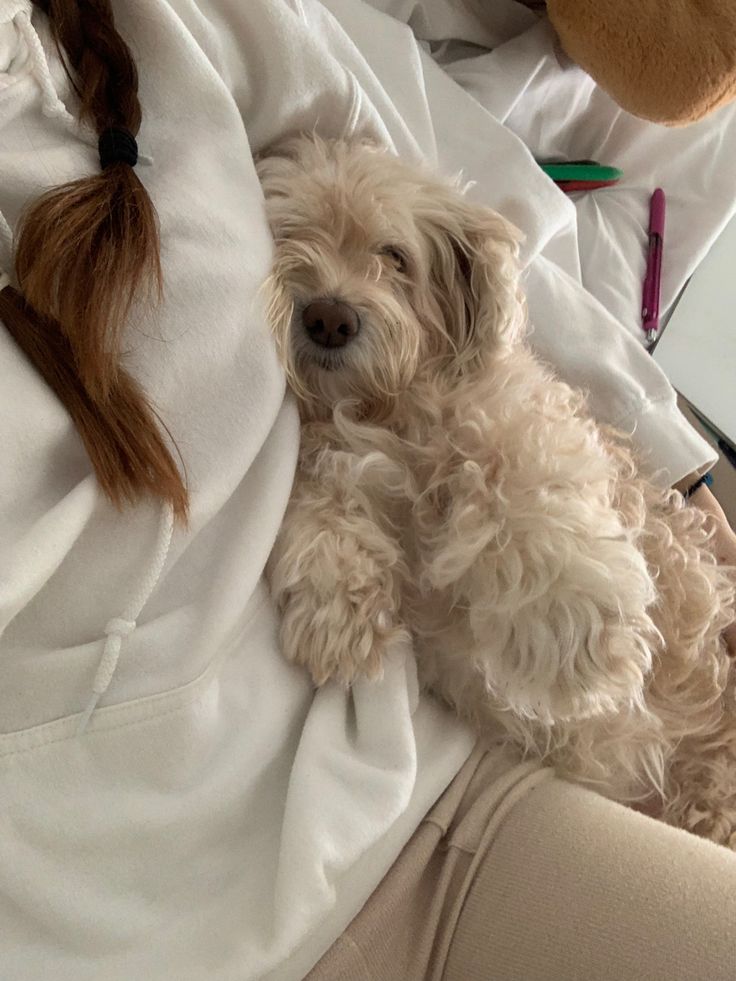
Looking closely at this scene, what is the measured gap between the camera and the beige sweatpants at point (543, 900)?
38.0 inches

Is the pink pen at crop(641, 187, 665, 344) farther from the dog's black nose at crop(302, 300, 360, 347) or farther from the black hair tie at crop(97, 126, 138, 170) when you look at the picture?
the black hair tie at crop(97, 126, 138, 170)

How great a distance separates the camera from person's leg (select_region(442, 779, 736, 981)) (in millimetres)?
957

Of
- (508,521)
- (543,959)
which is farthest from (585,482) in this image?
(543,959)

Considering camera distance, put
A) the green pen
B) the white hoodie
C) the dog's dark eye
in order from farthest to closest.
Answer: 1. the green pen
2. the dog's dark eye
3. the white hoodie

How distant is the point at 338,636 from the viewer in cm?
106

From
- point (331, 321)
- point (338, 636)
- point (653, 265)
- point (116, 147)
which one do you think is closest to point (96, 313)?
point (116, 147)

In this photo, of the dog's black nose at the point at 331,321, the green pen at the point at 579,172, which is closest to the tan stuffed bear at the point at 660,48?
the green pen at the point at 579,172

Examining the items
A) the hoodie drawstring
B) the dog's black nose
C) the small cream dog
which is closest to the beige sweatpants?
the small cream dog

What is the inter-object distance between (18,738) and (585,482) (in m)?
0.78

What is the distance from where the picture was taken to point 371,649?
107 centimetres

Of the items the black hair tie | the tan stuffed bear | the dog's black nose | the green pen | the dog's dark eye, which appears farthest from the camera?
the green pen

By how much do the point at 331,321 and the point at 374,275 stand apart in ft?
0.48

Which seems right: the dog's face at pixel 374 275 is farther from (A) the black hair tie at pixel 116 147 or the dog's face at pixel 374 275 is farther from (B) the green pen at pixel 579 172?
(B) the green pen at pixel 579 172

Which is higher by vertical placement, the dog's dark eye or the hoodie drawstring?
the dog's dark eye
